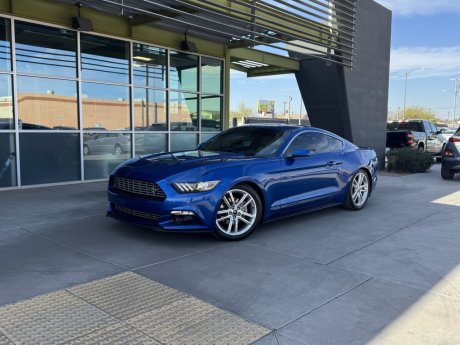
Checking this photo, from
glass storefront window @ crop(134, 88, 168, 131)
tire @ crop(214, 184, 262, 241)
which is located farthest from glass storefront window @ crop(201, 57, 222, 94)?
tire @ crop(214, 184, 262, 241)

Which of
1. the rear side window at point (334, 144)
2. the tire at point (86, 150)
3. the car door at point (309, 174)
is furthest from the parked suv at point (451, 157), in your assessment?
the tire at point (86, 150)

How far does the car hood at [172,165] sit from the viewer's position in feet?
16.7

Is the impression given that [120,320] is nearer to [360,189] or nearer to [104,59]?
[360,189]

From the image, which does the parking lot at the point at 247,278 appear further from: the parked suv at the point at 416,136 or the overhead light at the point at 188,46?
the parked suv at the point at 416,136

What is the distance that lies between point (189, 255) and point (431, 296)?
2.45m

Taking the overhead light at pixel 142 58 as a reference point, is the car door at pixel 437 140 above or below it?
below

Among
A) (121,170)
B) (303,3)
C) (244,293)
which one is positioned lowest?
(244,293)

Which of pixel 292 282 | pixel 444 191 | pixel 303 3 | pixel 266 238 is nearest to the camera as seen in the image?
pixel 292 282

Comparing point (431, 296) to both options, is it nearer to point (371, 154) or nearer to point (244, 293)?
point (244, 293)

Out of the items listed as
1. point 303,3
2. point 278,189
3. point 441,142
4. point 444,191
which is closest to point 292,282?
point 278,189

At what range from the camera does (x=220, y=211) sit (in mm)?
5199

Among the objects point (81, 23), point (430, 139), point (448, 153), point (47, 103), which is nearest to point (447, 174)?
point (448, 153)

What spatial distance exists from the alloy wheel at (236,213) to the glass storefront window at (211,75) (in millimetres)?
7794

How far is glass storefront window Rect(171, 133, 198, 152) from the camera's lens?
39.4 feet
